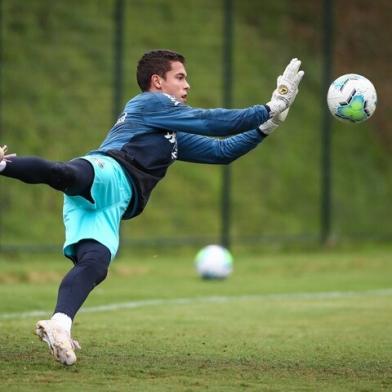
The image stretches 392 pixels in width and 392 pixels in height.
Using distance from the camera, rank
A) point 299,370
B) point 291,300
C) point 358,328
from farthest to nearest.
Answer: point 291,300 → point 358,328 → point 299,370

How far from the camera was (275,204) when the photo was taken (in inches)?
A: 781

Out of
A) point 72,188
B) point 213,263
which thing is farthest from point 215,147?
point 213,263

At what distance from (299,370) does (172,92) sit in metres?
2.16

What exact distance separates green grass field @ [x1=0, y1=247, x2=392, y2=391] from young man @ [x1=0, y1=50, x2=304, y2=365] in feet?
1.82

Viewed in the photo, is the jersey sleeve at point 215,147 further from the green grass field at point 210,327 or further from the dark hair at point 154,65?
the green grass field at point 210,327

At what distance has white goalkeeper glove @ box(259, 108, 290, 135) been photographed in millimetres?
7613

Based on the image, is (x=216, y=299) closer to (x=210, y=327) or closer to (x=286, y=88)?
(x=210, y=327)

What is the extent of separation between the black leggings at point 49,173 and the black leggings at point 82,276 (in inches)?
15.5

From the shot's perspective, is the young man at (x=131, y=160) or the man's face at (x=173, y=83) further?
the man's face at (x=173, y=83)

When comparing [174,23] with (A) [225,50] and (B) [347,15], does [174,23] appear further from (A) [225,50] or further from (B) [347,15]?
(B) [347,15]

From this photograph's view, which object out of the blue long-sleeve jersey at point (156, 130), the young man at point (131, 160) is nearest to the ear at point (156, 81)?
the young man at point (131, 160)

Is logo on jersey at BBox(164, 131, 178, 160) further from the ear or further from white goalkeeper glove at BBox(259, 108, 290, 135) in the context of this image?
white goalkeeper glove at BBox(259, 108, 290, 135)

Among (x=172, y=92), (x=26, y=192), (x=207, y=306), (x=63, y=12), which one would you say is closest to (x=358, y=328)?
(x=207, y=306)

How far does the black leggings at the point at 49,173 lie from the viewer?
6.76 m
